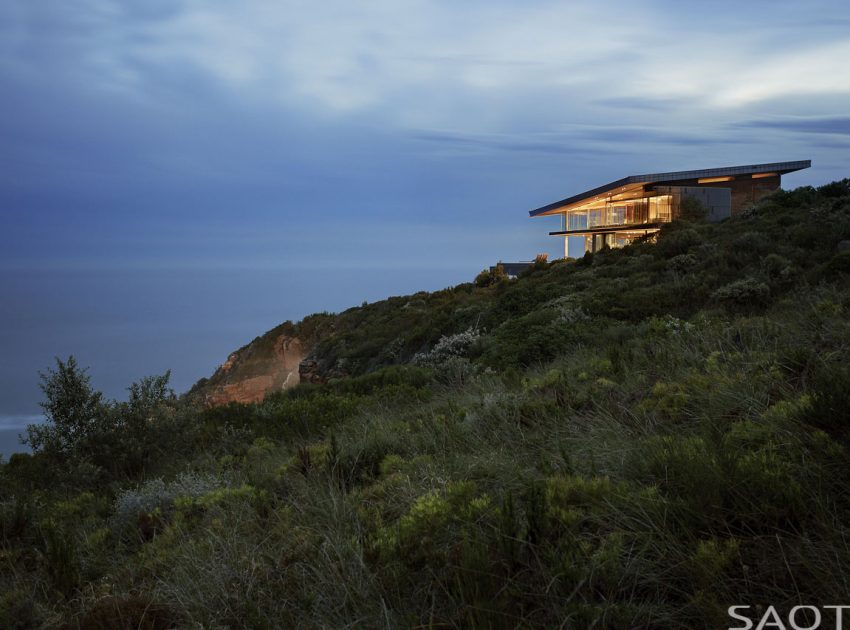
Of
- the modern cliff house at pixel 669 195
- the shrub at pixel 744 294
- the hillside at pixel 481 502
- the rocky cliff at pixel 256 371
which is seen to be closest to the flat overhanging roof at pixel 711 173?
the modern cliff house at pixel 669 195

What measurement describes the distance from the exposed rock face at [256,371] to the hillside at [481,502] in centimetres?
2182

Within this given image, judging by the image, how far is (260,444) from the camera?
257 inches

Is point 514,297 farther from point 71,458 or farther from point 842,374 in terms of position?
point 842,374

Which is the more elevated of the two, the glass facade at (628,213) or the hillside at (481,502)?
Result: the glass facade at (628,213)

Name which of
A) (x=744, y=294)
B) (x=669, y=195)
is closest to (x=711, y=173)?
(x=669, y=195)

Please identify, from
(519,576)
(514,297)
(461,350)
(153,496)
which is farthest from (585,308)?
(519,576)

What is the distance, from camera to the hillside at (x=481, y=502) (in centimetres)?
218

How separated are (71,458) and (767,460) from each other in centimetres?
715

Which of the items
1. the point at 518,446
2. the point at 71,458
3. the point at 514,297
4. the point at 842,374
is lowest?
the point at 71,458

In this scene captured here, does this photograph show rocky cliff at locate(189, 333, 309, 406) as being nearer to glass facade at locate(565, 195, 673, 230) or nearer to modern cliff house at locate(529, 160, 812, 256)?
modern cliff house at locate(529, 160, 812, 256)

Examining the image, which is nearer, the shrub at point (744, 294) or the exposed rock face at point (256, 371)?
the shrub at point (744, 294)

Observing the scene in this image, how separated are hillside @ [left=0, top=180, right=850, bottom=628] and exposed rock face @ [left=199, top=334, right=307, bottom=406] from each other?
21815 mm

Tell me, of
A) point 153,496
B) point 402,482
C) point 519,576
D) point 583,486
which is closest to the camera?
point 519,576

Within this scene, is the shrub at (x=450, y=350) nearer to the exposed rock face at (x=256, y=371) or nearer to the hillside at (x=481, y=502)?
the hillside at (x=481, y=502)
